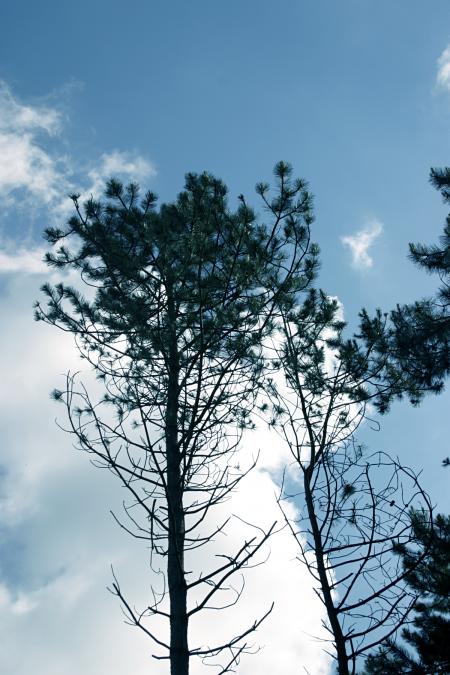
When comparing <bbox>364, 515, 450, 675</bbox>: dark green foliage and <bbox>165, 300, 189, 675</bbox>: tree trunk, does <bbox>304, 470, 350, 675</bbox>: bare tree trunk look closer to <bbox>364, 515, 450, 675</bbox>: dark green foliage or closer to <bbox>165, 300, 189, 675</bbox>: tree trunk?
<bbox>165, 300, 189, 675</bbox>: tree trunk

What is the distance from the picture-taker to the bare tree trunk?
3.60 m

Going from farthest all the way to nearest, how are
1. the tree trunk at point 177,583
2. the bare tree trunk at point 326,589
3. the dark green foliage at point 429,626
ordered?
the dark green foliage at point 429,626 → the tree trunk at point 177,583 → the bare tree trunk at point 326,589

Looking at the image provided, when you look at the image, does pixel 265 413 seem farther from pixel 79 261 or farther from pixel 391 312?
pixel 79 261

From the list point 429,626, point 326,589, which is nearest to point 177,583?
point 326,589

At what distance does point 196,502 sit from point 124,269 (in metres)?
3.28

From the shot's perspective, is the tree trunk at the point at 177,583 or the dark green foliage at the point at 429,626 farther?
the dark green foliage at the point at 429,626

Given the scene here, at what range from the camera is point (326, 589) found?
3865 mm

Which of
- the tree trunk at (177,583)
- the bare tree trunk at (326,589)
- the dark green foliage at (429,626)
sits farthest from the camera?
the dark green foliage at (429,626)

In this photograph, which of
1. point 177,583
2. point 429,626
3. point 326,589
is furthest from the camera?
point 429,626

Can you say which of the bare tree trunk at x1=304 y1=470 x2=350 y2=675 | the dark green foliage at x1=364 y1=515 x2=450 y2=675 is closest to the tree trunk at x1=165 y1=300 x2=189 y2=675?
the bare tree trunk at x1=304 y1=470 x2=350 y2=675

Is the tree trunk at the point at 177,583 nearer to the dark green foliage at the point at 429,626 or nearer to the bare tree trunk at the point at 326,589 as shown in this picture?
the bare tree trunk at the point at 326,589

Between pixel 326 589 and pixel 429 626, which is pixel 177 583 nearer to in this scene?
pixel 326 589

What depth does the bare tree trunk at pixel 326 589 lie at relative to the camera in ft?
11.8

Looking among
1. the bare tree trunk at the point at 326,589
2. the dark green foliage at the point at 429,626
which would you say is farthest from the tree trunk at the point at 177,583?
the dark green foliage at the point at 429,626
